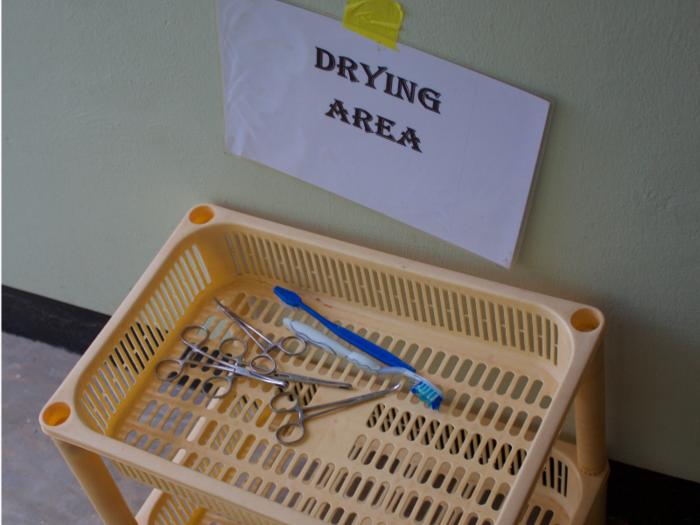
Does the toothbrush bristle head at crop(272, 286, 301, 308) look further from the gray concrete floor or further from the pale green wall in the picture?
the gray concrete floor

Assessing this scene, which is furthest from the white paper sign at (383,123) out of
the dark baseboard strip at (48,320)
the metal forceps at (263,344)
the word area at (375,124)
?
the dark baseboard strip at (48,320)

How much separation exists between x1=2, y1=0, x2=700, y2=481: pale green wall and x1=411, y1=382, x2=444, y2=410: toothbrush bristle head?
16 centimetres

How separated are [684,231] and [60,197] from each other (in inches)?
35.9

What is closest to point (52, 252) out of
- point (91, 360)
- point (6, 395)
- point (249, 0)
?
point (6, 395)

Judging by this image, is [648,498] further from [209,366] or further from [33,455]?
[33,455]

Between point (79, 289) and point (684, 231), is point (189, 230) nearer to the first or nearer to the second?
point (79, 289)

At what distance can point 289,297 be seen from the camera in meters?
0.93

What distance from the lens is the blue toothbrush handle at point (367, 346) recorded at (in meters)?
0.86

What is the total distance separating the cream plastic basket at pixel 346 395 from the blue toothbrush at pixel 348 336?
2cm

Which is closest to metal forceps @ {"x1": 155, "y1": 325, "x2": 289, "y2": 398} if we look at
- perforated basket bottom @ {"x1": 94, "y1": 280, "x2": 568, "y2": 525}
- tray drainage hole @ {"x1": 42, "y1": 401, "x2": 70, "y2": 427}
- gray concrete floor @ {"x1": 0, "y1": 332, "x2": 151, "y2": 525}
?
perforated basket bottom @ {"x1": 94, "y1": 280, "x2": 568, "y2": 525}

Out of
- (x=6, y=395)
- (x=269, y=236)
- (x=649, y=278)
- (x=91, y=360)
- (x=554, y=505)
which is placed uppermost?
(x=649, y=278)

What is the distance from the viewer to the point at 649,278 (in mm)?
768

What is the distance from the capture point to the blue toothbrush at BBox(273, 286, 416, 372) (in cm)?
86

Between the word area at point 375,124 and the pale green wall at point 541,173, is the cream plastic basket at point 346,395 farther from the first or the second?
the word area at point 375,124
